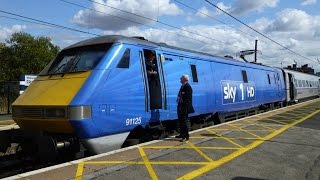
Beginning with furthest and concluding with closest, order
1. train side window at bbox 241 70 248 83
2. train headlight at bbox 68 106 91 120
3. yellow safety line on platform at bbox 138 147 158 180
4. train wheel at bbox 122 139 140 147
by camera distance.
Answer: train side window at bbox 241 70 248 83 < train wheel at bbox 122 139 140 147 < train headlight at bbox 68 106 91 120 < yellow safety line on platform at bbox 138 147 158 180

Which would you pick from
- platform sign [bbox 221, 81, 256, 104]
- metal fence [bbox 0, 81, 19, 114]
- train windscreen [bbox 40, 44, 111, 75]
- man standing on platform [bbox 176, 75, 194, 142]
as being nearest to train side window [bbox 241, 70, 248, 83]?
platform sign [bbox 221, 81, 256, 104]

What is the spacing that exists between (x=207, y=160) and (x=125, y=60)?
9.72 ft

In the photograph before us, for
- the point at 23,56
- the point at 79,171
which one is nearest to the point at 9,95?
the point at 79,171

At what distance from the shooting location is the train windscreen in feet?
30.7

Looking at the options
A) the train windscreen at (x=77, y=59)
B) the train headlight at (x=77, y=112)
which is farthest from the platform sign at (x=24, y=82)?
the train headlight at (x=77, y=112)

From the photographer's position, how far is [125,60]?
959 cm

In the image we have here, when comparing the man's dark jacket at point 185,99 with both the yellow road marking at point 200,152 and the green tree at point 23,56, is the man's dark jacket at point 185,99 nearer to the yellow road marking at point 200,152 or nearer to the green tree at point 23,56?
the yellow road marking at point 200,152

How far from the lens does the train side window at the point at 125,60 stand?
944 centimetres

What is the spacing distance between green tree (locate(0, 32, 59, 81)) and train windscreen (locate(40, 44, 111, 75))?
157 feet

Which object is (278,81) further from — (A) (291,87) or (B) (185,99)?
(B) (185,99)

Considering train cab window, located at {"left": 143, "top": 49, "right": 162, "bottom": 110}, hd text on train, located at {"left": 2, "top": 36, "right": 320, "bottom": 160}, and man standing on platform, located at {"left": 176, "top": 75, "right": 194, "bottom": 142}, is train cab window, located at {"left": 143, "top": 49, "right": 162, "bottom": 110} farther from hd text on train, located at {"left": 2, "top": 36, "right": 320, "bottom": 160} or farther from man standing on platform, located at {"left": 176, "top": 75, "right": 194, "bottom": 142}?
man standing on platform, located at {"left": 176, "top": 75, "right": 194, "bottom": 142}

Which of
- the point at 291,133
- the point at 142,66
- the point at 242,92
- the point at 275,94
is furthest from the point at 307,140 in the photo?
the point at 275,94

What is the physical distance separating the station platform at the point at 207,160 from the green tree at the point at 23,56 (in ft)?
159

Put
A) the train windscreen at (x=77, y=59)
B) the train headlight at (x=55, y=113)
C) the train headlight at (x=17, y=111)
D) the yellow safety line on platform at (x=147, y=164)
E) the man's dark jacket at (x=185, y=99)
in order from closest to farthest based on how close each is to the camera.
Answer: the yellow safety line on platform at (x=147, y=164) < the train headlight at (x=55, y=113) < the train headlight at (x=17, y=111) < the train windscreen at (x=77, y=59) < the man's dark jacket at (x=185, y=99)
